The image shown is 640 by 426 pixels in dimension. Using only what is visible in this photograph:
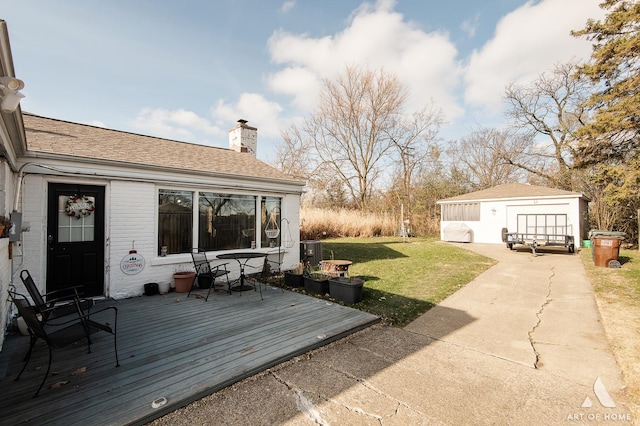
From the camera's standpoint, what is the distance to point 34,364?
3.19 m

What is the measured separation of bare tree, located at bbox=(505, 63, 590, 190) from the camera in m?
20.0

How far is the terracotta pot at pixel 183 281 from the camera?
6.18 m

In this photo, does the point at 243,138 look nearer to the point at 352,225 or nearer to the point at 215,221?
the point at 215,221

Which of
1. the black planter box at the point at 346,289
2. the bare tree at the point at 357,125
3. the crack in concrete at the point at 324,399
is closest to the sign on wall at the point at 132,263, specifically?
the black planter box at the point at 346,289

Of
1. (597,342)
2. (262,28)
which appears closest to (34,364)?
(597,342)

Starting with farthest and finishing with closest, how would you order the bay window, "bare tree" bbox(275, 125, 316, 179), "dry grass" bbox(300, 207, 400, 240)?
"bare tree" bbox(275, 125, 316, 179)
"dry grass" bbox(300, 207, 400, 240)
the bay window

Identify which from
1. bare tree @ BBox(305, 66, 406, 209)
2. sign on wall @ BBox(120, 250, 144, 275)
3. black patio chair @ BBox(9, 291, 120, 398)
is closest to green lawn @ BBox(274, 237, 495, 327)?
black patio chair @ BBox(9, 291, 120, 398)

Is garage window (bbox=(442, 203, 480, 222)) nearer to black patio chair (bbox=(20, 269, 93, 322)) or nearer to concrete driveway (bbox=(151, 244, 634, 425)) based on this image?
concrete driveway (bbox=(151, 244, 634, 425))

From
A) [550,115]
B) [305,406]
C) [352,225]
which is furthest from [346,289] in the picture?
[550,115]

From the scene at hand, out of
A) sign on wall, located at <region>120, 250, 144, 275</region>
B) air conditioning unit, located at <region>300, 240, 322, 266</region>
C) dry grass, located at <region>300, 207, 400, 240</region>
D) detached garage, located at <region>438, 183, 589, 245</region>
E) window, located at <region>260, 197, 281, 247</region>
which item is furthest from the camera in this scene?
dry grass, located at <region>300, 207, 400, 240</region>

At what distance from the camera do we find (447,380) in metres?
2.96

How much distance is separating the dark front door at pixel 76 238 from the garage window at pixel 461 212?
722 inches

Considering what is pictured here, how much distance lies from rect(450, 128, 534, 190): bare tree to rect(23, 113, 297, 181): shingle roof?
2263 centimetres

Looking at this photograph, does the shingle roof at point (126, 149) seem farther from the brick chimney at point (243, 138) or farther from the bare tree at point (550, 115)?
the bare tree at point (550, 115)
